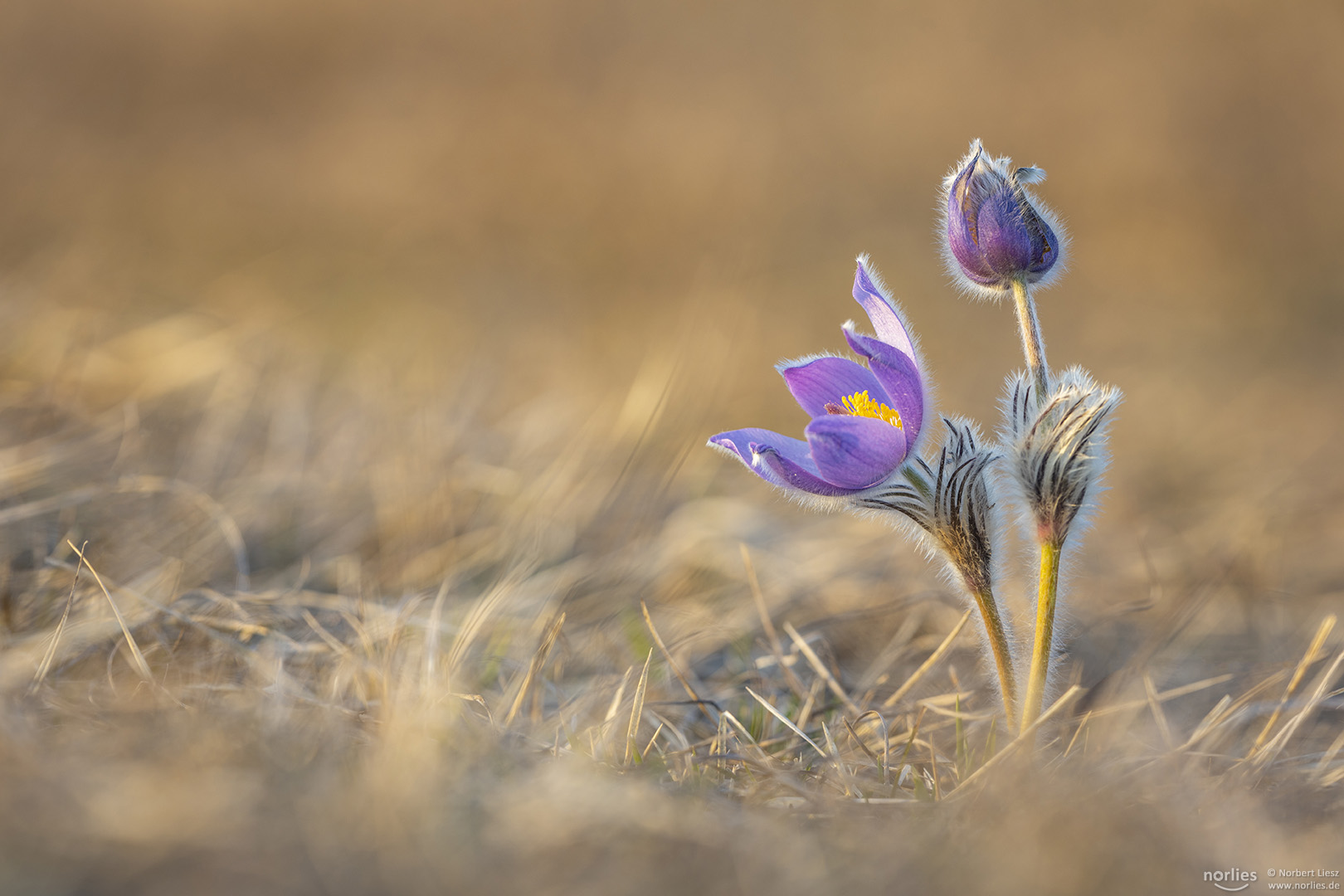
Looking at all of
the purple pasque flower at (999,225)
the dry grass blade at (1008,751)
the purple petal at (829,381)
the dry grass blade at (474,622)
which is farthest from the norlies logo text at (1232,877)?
the dry grass blade at (474,622)

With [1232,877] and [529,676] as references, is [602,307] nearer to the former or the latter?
[529,676]

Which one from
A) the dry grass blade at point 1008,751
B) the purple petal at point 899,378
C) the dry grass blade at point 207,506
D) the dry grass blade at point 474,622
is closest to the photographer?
the dry grass blade at point 1008,751

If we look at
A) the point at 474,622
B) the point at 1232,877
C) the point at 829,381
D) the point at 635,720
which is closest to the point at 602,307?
the point at 474,622

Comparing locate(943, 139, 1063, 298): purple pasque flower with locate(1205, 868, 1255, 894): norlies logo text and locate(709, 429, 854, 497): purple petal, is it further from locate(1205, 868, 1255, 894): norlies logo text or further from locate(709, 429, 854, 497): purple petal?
locate(1205, 868, 1255, 894): norlies logo text

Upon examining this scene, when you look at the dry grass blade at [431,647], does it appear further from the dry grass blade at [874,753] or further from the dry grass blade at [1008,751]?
the dry grass blade at [1008,751]

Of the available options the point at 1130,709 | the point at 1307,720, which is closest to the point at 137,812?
the point at 1130,709
